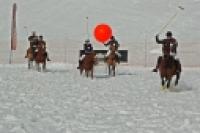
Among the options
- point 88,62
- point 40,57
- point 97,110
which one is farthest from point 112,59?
point 97,110

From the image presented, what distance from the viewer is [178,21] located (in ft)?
185

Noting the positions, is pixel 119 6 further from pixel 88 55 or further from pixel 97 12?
pixel 88 55

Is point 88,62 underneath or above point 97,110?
above

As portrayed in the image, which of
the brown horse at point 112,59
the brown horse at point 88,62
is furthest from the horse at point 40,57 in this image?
the brown horse at point 88,62

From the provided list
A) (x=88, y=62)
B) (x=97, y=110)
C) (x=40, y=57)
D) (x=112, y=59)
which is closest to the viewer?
(x=97, y=110)

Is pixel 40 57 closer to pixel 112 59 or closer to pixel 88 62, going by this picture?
pixel 112 59

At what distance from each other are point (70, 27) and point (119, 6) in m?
8.68

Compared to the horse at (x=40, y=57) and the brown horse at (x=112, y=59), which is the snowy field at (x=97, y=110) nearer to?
the brown horse at (x=112, y=59)

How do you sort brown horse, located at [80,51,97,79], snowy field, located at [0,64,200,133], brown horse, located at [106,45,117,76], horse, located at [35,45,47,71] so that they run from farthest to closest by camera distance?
horse, located at [35,45,47,71], brown horse, located at [106,45,117,76], brown horse, located at [80,51,97,79], snowy field, located at [0,64,200,133]

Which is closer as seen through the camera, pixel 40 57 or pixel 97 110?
pixel 97 110

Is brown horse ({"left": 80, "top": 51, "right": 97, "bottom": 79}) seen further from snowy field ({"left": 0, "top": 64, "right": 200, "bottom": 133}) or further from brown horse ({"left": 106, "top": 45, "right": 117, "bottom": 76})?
snowy field ({"left": 0, "top": 64, "right": 200, "bottom": 133})

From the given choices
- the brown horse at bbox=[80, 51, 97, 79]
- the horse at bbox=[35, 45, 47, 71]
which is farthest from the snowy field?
the horse at bbox=[35, 45, 47, 71]

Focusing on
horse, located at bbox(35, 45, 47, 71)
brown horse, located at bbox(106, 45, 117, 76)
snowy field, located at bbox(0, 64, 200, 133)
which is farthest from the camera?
horse, located at bbox(35, 45, 47, 71)

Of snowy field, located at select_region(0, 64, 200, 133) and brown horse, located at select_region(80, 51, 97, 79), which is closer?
snowy field, located at select_region(0, 64, 200, 133)
